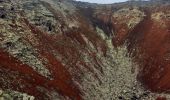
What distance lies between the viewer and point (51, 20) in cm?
8619

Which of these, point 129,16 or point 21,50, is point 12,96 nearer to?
point 21,50

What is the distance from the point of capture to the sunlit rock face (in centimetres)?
6059

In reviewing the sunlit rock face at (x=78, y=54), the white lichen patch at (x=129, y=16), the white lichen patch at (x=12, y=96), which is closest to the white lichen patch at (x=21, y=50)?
the sunlit rock face at (x=78, y=54)

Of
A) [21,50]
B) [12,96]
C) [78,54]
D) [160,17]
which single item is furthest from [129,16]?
[12,96]

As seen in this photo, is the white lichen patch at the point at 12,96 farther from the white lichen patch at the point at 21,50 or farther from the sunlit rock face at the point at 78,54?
the white lichen patch at the point at 21,50

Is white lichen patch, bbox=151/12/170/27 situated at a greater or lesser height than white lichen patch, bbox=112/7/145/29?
greater

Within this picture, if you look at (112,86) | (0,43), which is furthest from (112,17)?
(0,43)

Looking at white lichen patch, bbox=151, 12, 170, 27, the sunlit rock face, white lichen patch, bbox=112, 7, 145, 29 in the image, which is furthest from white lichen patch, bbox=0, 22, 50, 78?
white lichen patch, bbox=112, 7, 145, 29

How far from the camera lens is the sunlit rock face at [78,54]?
199 ft

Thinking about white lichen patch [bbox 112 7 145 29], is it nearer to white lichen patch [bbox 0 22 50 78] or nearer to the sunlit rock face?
the sunlit rock face

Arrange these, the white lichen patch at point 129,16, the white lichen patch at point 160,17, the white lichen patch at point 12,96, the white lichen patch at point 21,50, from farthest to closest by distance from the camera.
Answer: the white lichen patch at point 129,16
the white lichen patch at point 160,17
the white lichen patch at point 21,50
the white lichen patch at point 12,96

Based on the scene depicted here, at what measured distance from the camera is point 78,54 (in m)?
80.2

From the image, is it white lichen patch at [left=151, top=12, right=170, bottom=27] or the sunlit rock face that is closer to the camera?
the sunlit rock face

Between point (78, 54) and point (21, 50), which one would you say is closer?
point (21, 50)
